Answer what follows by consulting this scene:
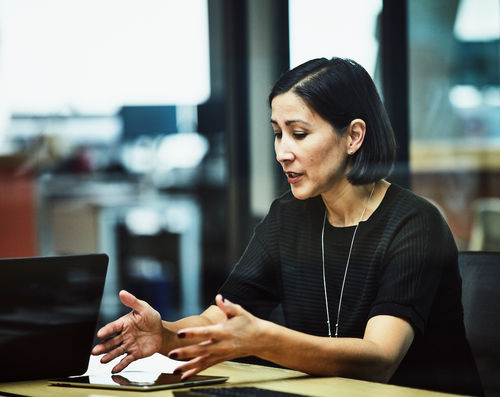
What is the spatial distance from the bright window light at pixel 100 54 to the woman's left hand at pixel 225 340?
101 inches

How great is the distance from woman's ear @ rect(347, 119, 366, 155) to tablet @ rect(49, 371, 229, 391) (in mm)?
609

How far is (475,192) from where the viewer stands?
3.23 m

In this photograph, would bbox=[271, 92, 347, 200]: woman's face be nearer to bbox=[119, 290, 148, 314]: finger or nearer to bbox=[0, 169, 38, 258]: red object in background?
bbox=[119, 290, 148, 314]: finger

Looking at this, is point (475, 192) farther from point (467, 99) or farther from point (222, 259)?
point (222, 259)

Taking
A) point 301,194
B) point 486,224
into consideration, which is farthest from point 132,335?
point 486,224

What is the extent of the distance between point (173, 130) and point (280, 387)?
2744 mm

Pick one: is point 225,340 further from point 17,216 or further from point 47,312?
point 17,216

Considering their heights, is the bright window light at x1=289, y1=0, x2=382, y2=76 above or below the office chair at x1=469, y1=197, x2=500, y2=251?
above

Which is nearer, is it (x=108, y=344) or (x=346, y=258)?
(x=108, y=344)

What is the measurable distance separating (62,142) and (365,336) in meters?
2.93

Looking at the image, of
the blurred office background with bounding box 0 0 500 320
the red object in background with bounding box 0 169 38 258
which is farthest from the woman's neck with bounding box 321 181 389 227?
the red object in background with bounding box 0 169 38 258

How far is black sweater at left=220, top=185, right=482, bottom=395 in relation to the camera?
63.0 inches

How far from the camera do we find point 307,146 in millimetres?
1728

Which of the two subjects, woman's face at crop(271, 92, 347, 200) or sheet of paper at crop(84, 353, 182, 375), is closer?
sheet of paper at crop(84, 353, 182, 375)
